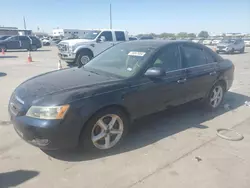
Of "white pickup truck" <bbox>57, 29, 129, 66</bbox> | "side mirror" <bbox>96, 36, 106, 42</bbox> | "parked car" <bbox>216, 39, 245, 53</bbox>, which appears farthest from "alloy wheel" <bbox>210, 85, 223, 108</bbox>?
"parked car" <bbox>216, 39, 245, 53</bbox>

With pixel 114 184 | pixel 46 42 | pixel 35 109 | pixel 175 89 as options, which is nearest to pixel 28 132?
pixel 35 109

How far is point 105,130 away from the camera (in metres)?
3.24

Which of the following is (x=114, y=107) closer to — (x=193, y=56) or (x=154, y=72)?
(x=154, y=72)

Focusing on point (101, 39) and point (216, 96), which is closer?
point (216, 96)

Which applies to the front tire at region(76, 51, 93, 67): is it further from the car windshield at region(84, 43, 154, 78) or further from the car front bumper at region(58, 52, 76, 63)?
the car windshield at region(84, 43, 154, 78)

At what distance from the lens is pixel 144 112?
3652mm

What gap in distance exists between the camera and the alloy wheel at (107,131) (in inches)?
125

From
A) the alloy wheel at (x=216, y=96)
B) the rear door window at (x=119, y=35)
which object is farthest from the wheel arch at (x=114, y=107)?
the rear door window at (x=119, y=35)

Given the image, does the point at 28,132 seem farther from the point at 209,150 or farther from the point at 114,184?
the point at 209,150

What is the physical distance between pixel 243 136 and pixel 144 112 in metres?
1.84

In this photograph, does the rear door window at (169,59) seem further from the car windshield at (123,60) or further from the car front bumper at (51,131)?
the car front bumper at (51,131)

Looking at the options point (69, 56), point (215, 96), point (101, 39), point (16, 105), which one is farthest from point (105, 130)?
point (101, 39)

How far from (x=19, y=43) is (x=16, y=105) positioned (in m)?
22.8

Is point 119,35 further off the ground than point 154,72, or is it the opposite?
point 119,35
